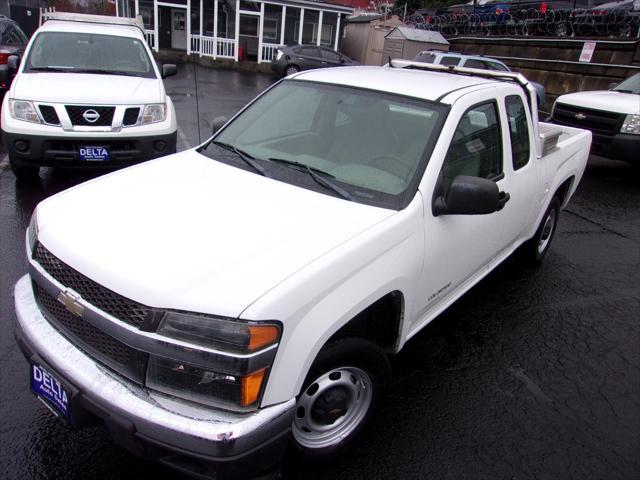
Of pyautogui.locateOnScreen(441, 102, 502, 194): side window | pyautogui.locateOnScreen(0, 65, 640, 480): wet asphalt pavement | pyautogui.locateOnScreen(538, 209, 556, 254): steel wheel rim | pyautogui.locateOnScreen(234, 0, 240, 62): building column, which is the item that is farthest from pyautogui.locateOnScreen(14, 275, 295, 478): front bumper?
pyautogui.locateOnScreen(234, 0, 240, 62): building column

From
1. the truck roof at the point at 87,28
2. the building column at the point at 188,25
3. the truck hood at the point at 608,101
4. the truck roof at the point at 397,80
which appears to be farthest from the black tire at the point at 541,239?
the building column at the point at 188,25

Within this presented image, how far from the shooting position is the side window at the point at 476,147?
3002 millimetres

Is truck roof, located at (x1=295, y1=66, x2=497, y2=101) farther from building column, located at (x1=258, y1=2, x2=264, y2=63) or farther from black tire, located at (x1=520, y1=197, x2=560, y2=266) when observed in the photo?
building column, located at (x1=258, y1=2, x2=264, y2=63)

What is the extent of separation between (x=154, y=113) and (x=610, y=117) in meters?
7.63

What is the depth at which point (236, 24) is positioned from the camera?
82.4 ft

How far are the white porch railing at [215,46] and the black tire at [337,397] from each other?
2518 cm

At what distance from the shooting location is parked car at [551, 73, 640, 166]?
861 cm

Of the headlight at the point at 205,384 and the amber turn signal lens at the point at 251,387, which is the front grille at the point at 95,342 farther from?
the amber turn signal lens at the point at 251,387

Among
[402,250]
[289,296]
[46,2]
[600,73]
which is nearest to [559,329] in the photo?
[402,250]

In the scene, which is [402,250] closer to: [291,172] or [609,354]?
[291,172]

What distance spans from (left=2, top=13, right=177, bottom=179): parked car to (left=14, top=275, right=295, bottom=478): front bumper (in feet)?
13.2

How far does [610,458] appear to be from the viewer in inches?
111

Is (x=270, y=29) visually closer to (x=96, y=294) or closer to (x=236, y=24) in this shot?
(x=236, y=24)

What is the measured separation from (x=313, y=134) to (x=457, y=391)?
6.18ft
